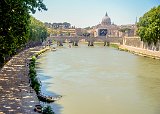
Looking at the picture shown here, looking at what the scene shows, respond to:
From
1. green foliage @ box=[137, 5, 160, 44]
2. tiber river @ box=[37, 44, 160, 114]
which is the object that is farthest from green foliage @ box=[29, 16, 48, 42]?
tiber river @ box=[37, 44, 160, 114]

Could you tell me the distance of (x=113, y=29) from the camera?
190625mm

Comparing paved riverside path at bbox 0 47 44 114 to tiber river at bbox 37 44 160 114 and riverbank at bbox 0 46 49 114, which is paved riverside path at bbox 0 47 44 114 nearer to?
riverbank at bbox 0 46 49 114

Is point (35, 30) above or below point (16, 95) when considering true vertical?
above

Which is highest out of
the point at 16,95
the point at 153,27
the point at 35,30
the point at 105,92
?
the point at 153,27

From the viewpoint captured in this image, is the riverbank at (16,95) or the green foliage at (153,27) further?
the green foliage at (153,27)

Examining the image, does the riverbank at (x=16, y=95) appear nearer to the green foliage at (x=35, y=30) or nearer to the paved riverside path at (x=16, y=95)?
the paved riverside path at (x=16, y=95)

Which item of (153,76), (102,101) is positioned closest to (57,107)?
(102,101)

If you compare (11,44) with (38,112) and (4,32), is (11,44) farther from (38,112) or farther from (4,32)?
(38,112)

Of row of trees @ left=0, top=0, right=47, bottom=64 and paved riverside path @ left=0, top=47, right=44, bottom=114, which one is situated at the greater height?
row of trees @ left=0, top=0, right=47, bottom=64

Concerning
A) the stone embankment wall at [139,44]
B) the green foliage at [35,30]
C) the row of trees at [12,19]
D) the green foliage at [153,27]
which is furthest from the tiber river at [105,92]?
the stone embankment wall at [139,44]

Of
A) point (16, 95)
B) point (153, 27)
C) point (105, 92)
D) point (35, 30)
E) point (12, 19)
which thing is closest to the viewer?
point (12, 19)

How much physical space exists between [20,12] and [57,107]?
5883 mm

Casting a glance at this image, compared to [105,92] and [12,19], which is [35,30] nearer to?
[105,92]

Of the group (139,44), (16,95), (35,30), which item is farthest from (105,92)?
(139,44)
